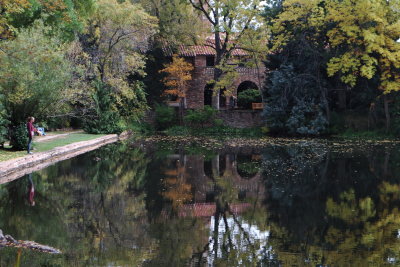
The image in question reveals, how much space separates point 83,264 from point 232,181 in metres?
8.19

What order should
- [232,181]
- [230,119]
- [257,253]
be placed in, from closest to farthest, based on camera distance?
[257,253], [232,181], [230,119]

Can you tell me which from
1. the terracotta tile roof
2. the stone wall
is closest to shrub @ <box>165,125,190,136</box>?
the stone wall

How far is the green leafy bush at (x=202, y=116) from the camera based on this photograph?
39584 millimetres

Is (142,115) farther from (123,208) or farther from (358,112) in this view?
(123,208)

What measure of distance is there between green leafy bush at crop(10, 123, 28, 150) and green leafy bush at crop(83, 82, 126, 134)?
1243cm

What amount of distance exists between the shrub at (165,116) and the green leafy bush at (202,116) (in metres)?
1.75

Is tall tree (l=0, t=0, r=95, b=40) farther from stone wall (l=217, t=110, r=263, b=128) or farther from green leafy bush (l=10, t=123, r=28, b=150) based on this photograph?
stone wall (l=217, t=110, r=263, b=128)

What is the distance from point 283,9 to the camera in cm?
3534

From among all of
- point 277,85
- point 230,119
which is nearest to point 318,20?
point 277,85

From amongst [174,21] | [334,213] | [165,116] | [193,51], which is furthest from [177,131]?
[334,213]

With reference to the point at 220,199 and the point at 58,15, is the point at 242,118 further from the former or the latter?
the point at 220,199

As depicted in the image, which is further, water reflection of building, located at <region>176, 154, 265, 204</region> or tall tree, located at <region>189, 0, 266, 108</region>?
tall tree, located at <region>189, 0, 266, 108</region>

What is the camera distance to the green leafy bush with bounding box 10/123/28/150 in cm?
2061

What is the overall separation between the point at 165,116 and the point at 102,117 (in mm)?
8135
